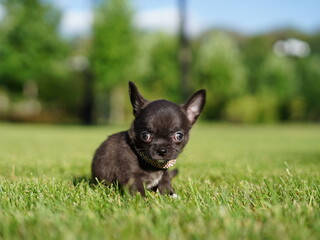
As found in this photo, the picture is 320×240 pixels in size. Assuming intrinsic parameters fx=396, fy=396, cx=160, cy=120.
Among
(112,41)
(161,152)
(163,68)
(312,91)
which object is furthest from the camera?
(163,68)

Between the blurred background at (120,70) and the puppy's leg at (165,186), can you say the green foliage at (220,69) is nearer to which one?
the blurred background at (120,70)

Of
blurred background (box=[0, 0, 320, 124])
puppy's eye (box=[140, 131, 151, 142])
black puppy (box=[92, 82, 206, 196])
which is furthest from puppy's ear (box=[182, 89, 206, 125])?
blurred background (box=[0, 0, 320, 124])

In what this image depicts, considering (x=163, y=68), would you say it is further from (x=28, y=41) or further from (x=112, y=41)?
(x=28, y=41)

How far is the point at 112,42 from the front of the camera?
127 feet

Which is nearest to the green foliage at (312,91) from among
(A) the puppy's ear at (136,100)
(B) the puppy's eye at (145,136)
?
(A) the puppy's ear at (136,100)

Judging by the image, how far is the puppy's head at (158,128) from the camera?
11.3 ft

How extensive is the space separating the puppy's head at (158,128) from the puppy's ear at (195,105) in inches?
7.9

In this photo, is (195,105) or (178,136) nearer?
(178,136)

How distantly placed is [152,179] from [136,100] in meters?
0.77

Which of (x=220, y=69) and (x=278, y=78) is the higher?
(x=220, y=69)

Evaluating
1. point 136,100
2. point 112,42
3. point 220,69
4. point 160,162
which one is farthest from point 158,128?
point 220,69

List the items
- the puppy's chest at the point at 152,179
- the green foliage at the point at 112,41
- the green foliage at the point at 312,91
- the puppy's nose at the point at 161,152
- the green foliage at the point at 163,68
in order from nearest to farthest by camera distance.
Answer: the puppy's nose at the point at 161,152
the puppy's chest at the point at 152,179
the green foliage at the point at 112,41
the green foliage at the point at 312,91
the green foliage at the point at 163,68

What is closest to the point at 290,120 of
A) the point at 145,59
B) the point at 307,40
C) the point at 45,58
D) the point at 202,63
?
the point at 202,63

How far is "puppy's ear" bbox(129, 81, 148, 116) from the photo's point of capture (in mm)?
3793
